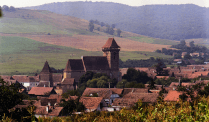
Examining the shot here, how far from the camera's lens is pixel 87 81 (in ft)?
347

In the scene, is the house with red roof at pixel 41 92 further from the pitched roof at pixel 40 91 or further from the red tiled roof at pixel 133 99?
the red tiled roof at pixel 133 99

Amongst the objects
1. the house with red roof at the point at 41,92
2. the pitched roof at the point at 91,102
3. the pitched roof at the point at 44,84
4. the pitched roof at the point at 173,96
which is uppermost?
the pitched roof at the point at 173,96

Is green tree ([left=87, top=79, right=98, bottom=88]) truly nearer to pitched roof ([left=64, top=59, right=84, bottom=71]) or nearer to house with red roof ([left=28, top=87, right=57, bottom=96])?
house with red roof ([left=28, top=87, right=57, bottom=96])

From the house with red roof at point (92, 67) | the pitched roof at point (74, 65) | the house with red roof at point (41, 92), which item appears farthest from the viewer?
the pitched roof at point (74, 65)

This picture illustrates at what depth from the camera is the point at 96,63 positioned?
120 meters

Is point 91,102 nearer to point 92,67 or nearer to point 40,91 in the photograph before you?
point 40,91

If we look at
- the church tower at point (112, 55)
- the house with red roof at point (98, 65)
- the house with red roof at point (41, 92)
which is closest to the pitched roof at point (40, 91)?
the house with red roof at point (41, 92)

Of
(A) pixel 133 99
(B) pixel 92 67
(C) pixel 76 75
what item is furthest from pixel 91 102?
(B) pixel 92 67

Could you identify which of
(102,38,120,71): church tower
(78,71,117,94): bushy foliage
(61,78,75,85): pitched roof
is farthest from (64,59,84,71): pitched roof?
(102,38,120,71): church tower

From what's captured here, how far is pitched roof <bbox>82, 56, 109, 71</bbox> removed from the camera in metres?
119

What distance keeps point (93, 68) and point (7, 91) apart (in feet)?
323

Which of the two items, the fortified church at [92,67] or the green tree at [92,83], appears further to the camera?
the fortified church at [92,67]

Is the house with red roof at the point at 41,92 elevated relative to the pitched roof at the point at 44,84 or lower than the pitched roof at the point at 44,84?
elevated

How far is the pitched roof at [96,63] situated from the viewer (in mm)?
119375
